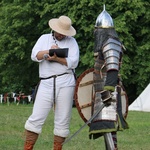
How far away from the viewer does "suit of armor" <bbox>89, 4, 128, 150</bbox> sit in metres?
6.46

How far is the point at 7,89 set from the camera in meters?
44.1

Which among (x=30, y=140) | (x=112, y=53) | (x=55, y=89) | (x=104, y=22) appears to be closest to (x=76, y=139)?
(x=30, y=140)

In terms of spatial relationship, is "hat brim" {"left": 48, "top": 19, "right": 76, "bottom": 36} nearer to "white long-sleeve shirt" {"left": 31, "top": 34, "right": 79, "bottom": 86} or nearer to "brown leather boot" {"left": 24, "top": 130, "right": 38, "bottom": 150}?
"white long-sleeve shirt" {"left": 31, "top": 34, "right": 79, "bottom": 86}

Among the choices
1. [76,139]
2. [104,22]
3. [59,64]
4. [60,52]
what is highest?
[104,22]

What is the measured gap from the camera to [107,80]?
21.2 feet

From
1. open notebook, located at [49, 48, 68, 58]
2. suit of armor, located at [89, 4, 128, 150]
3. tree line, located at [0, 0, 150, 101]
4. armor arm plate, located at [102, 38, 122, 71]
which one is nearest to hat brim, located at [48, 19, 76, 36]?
open notebook, located at [49, 48, 68, 58]

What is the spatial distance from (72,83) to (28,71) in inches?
1070

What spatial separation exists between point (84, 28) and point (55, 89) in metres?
22.3

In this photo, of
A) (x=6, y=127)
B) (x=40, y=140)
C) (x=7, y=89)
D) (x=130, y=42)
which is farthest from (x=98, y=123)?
(x=7, y=89)

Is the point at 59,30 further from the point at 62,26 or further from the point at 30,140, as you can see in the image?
the point at 30,140

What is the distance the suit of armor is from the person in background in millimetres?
468

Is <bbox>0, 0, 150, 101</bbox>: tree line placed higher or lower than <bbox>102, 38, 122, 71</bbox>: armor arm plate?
lower

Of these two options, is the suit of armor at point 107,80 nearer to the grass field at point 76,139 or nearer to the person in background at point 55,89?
the person in background at point 55,89

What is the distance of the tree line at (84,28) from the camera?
96.1ft
